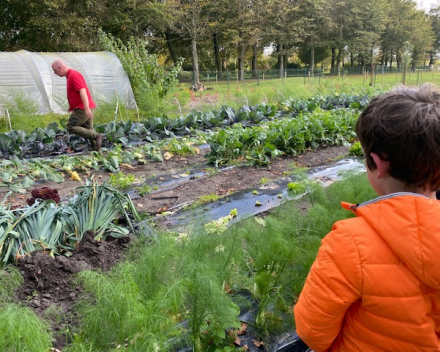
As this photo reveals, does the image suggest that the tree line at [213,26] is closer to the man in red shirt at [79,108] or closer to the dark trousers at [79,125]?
the man in red shirt at [79,108]

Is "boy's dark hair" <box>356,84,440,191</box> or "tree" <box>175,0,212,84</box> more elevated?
"tree" <box>175,0,212,84</box>

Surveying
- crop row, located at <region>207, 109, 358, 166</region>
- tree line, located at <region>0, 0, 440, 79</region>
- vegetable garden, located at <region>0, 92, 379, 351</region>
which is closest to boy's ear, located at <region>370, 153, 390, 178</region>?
vegetable garden, located at <region>0, 92, 379, 351</region>

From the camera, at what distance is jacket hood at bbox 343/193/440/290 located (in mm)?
1085

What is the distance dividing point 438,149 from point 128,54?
49.8ft

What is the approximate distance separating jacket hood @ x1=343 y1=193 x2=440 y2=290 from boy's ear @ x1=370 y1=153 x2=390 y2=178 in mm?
136

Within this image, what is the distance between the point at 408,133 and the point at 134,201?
4162mm

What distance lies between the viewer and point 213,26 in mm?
32562

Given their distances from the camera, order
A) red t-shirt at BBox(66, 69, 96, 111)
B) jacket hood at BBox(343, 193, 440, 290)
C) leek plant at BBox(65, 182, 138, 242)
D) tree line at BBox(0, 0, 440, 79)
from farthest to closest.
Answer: tree line at BBox(0, 0, 440, 79) < red t-shirt at BBox(66, 69, 96, 111) < leek plant at BBox(65, 182, 138, 242) < jacket hood at BBox(343, 193, 440, 290)

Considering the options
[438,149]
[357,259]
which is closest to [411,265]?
[357,259]

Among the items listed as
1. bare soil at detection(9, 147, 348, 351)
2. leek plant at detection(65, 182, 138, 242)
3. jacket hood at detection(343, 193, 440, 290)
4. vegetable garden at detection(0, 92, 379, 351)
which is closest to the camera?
jacket hood at detection(343, 193, 440, 290)

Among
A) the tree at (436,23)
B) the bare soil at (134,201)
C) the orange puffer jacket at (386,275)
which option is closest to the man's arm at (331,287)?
the orange puffer jacket at (386,275)

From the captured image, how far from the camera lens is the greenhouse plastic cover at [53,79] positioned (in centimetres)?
1238

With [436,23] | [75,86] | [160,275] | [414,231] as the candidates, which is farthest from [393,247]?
[436,23]

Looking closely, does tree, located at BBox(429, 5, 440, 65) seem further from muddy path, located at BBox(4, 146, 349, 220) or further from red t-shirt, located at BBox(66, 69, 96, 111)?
red t-shirt, located at BBox(66, 69, 96, 111)
